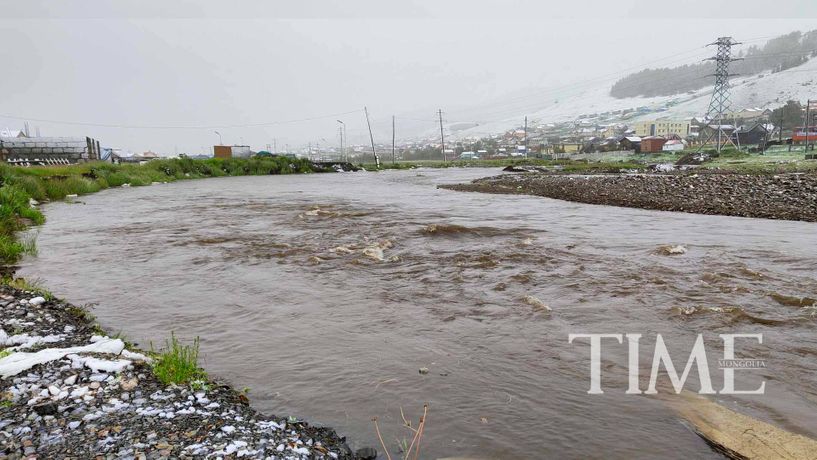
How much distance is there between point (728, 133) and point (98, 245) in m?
122

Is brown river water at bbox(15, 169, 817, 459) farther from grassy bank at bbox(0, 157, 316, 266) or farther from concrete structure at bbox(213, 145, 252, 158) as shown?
concrete structure at bbox(213, 145, 252, 158)

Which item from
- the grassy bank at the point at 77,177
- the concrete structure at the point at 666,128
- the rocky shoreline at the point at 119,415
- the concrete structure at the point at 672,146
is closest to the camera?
the rocky shoreline at the point at 119,415

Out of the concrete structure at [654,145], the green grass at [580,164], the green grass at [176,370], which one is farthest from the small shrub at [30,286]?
the concrete structure at [654,145]

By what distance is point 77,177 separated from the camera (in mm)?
31781

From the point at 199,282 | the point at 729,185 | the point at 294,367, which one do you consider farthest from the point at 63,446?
the point at 729,185

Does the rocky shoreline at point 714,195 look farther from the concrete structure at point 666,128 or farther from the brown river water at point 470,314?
the concrete structure at point 666,128

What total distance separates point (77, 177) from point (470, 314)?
109ft

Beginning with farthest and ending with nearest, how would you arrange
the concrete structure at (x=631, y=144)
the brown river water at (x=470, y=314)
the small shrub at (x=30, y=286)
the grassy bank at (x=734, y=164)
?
the concrete structure at (x=631, y=144) < the grassy bank at (x=734, y=164) < the small shrub at (x=30, y=286) < the brown river water at (x=470, y=314)

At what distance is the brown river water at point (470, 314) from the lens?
4375mm

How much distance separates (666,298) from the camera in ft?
25.6

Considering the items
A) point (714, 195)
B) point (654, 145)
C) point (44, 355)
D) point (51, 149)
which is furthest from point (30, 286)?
point (654, 145)

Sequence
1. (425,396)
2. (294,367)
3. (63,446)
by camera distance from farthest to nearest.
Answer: (294,367)
(425,396)
(63,446)

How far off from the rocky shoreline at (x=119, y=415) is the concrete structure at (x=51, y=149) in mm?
69142

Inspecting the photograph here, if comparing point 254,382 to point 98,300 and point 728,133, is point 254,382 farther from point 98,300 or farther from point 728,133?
point 728,133
